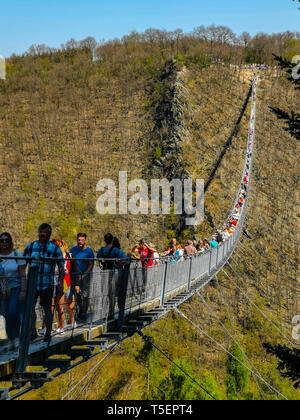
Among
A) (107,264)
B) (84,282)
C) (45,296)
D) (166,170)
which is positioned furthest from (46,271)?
(166,170)

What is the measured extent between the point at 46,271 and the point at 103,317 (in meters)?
2.51

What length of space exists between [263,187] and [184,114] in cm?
1170

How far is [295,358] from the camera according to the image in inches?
370

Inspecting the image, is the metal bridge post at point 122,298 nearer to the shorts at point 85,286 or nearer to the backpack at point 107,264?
the backpack at point 107,264

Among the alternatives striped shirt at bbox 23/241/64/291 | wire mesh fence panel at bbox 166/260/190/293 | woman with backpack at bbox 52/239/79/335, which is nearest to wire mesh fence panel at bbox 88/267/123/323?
woman with backpack at bbox 52/239/79/335

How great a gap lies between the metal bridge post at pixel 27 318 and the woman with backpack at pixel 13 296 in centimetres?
5

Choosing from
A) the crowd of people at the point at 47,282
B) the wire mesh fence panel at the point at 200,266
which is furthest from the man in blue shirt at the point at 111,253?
the wire mesh fence panel at the point at 200,266

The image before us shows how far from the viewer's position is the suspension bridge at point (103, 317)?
5.40 metres

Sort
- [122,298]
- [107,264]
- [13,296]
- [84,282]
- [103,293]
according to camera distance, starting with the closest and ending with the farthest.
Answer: [13,296] < [84,282] < [103,293] < [107,264] < [122,298]

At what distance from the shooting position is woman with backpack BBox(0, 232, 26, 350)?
5199mm

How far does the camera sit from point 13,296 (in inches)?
208

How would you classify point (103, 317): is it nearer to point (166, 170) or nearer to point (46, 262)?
point (46, 262)

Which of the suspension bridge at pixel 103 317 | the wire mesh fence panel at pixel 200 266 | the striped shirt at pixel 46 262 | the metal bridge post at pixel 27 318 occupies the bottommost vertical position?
the wire mesh fence panel at pixel 200 266
